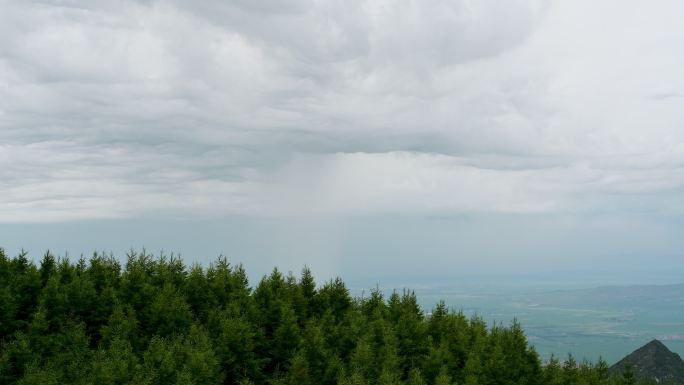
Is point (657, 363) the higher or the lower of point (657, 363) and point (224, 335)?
the lower

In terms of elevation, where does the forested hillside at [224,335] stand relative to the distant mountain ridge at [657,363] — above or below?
above

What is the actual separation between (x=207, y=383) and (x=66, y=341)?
12.4m

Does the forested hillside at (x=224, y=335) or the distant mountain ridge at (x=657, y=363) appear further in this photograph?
the distant mountain ridge at (x=657, y=363)

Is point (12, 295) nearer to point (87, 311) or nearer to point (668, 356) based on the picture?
point (87, 311)

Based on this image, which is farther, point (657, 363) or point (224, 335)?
point (657, 363)

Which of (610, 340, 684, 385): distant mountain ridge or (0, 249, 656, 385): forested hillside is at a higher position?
(0, 249, 656, 385): forested hillside

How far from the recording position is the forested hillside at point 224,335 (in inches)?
1572

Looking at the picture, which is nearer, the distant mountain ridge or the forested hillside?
the forested hillside

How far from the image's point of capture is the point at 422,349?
1996 inches

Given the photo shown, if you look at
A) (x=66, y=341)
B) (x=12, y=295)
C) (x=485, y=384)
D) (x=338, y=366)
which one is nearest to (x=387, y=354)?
(x=338, y=366)

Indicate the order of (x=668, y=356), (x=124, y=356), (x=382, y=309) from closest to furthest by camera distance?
(x=124, y=356) → (x=382, y=309) → (x=668, y=356)

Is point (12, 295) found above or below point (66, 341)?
above

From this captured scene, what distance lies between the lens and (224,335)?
44.6m

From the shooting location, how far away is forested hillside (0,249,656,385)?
3994 cm
